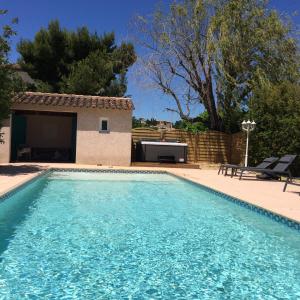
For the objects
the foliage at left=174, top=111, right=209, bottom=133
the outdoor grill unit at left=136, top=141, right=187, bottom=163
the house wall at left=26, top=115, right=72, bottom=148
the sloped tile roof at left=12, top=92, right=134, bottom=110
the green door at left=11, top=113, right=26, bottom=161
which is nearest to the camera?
the sloped tile roof at left=12, top=92, right=134, bottom=110

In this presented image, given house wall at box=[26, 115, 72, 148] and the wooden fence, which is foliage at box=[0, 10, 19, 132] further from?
house wall at box=[26, 115, 72, 148]

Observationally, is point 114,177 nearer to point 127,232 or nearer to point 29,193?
point 29,193

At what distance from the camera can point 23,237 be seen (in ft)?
23.4

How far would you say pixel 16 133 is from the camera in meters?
20.7

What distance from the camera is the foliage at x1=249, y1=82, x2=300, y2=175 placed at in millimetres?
18797

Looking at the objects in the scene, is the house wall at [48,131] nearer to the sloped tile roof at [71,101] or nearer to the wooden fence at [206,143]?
the sloped tile roof at [71,101]

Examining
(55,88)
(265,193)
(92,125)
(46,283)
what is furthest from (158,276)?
(55,88)

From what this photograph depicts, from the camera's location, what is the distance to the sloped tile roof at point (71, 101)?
20.0 m

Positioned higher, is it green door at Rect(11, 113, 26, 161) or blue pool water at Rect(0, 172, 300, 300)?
green door at Rect(11, 113, 26, 161)

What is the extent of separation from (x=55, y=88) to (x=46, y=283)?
24197mm

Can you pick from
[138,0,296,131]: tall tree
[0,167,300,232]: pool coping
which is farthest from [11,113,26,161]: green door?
[138,0,296,131]: tall tree

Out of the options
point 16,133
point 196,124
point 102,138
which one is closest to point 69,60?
point 16,133

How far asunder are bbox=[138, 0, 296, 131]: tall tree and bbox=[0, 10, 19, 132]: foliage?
1161 centimetres

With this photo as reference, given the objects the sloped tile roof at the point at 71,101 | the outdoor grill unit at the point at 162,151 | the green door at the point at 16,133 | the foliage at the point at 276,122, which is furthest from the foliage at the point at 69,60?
the foliage at the point at 276,122
